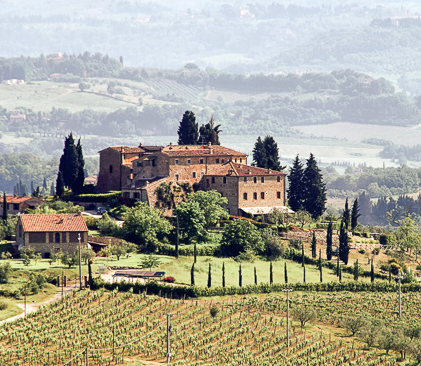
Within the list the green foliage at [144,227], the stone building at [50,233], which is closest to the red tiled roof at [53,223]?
the stone building at [50,233]

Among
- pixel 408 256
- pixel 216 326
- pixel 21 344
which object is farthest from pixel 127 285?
pixel 408 256

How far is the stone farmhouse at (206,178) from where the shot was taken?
122m

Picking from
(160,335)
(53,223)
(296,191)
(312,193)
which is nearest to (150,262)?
(53,223)

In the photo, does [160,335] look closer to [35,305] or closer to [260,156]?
[35,305]

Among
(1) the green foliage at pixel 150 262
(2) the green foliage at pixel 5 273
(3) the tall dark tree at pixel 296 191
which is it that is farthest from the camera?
(3) the tall dark tree at pixel 296 191

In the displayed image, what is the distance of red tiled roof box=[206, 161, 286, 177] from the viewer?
122438mm

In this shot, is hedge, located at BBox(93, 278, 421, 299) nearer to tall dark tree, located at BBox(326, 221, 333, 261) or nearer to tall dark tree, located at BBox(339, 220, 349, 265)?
tall dark tree, located at BBox(339, 220, 349, 265)

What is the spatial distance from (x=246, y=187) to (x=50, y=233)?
1204 inches

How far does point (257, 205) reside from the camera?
404 ft

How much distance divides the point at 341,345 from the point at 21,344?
2470 centimetres

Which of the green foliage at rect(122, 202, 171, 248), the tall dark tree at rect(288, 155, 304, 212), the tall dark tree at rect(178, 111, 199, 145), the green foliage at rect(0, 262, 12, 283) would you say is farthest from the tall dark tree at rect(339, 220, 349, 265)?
the green foliage at rect(0, 262, 12, 283)

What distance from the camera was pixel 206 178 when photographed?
123m

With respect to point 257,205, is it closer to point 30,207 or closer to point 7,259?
point 30,207

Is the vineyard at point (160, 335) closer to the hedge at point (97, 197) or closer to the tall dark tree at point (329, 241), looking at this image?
the tall dark tree at point (329, 241)
